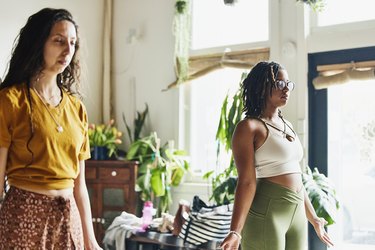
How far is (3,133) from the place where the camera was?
1.35 meters

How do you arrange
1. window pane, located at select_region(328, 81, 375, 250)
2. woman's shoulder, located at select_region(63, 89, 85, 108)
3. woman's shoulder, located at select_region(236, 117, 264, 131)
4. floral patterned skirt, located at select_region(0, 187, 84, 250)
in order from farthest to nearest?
window pane, located at select_region(328, 81, 375, 250), woman's shoulder, located at select_region(236, 117, 264, 131), woman's shoulder, located at select_region(63, 89, 85, 108), floral patterned skirt, located at select_region(0, 187, 84, 250)

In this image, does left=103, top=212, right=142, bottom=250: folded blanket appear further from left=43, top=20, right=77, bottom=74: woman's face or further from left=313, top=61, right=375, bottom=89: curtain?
left=43, top=20, right=77, bottom=74: woman's face

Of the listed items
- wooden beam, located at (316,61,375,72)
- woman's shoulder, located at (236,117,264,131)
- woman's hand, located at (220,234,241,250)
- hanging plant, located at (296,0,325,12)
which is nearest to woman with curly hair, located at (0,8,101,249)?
woman's hand, located at (220,234,241,250)

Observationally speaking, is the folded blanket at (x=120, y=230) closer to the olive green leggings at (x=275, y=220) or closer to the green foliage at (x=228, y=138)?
the green foliage at (x=228, y=138)

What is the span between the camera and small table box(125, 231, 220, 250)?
2.82m

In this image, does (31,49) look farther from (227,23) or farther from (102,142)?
(227,23)

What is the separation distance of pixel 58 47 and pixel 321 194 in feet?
6.22

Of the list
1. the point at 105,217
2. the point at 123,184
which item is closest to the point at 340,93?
the point at 123,184

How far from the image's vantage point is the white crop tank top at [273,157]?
69.8 inches

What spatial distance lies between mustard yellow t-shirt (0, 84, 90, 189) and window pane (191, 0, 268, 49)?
2.35 meters

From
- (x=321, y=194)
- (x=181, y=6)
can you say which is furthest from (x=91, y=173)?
(x=321, y=194)

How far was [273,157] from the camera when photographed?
178 cm

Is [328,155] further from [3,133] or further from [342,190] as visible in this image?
[3,133]

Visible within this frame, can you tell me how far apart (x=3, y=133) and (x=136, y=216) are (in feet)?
7.87
